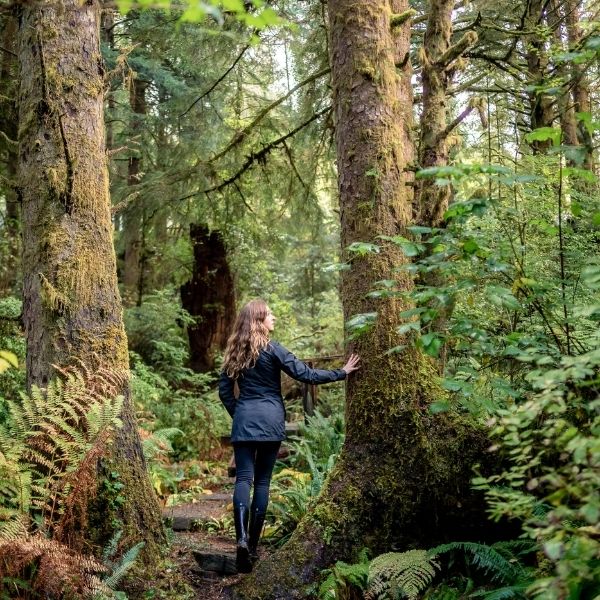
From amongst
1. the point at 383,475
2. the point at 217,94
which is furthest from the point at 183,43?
the point at 383,475

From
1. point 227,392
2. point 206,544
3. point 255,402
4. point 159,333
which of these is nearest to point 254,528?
point 206,544

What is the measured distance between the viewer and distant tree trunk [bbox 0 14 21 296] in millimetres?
8516

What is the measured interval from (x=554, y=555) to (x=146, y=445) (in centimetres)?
566

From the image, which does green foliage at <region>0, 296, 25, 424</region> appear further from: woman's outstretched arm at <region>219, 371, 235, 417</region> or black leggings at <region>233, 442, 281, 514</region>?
black leggings at <region>233, 442, 281, 514</region>

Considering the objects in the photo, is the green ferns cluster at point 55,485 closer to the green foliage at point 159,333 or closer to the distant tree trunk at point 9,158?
the distant tree trunk at point 9,158

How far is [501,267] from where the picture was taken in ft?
10.2

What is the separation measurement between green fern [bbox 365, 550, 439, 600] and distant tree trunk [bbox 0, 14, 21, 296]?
24.4ft

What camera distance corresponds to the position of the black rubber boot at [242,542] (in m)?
4.48

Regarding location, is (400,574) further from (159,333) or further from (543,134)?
(159,333)

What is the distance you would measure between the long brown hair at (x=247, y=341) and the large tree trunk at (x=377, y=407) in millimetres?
924

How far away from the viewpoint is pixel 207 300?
41.4ft

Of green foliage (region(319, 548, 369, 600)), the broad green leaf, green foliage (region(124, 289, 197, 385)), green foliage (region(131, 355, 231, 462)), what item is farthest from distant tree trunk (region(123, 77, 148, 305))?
the broad green leaf

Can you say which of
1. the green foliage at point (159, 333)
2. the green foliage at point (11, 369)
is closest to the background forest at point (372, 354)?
the green foliage at point (11, 369)

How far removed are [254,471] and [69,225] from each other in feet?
8.59
